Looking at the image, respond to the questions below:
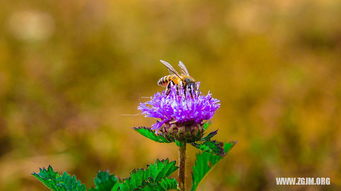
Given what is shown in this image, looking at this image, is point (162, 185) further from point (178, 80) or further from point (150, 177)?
point (178, 80)

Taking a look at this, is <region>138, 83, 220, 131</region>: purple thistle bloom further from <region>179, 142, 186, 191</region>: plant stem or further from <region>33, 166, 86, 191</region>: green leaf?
<region>33, 166, 86, 191</region>: green leaf

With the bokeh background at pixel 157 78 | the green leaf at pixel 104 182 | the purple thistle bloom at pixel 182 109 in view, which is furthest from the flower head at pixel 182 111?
the bokeh background at pixel 157 78

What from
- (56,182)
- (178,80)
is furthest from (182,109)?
(56,182)

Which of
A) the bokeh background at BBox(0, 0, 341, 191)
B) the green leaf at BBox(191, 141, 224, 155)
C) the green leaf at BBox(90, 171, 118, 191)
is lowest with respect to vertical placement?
the green leaf at BBox(90, 171, 118, 191)

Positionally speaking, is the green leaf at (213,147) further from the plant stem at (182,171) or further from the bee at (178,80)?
the bee at (178,80)

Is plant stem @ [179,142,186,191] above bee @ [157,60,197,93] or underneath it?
underneath

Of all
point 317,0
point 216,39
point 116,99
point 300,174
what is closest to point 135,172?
point 300,174

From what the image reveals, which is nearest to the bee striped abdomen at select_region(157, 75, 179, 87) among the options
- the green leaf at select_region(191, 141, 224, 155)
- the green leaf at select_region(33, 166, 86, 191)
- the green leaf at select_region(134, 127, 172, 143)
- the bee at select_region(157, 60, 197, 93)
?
the bee at select_region(157, 60, 197, 93)
